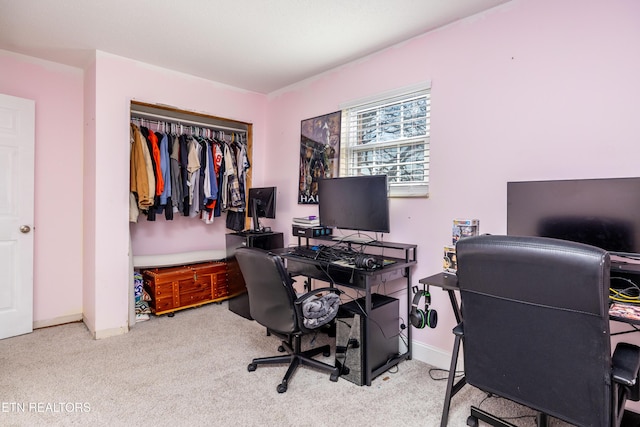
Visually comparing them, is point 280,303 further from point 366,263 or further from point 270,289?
point 366,263

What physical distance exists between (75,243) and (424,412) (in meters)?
3.44

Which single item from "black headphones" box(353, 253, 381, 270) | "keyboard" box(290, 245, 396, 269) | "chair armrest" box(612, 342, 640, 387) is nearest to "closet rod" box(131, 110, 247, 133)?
"keyboard" box(290, 245, 396, 269)

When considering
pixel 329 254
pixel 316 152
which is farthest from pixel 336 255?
pixel 316 152

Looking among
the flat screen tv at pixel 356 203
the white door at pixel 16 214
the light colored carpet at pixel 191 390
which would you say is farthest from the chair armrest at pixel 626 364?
the white door at pixel 16 214

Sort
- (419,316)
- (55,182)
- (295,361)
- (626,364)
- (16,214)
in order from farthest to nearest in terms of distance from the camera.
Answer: (55,182) < (16,214) < (295,361) < (419,316) < (626,364)

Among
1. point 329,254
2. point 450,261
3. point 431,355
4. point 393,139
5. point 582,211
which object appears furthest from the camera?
point 393,139

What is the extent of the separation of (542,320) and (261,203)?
2.84m

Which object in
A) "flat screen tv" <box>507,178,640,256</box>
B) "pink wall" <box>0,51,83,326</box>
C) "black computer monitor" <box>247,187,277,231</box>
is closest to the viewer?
"flat screen tv" <box>507,178,640,256</box>

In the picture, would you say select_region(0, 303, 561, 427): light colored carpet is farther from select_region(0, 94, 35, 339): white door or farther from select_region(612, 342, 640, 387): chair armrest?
select_region(612, 342, 640, 387): chair armrest

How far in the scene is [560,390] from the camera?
4.09 ft

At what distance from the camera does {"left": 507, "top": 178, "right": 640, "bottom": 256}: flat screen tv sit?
158cm

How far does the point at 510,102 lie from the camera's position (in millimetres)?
2131

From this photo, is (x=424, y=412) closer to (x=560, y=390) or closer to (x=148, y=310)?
(x=560, y=390)

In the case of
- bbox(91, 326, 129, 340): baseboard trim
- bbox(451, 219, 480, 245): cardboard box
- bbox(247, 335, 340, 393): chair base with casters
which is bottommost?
bbox(91, 326, 129, 340): baseboard trim
